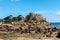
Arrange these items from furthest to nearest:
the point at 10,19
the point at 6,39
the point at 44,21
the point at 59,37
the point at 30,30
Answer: the point at 10,19 → the point at 44,21 → the point at 30,30 → the point at 59,37 → the point at 6,39

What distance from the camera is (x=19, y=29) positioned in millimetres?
46188

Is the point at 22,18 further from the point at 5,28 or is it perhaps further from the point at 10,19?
the point at 5,28

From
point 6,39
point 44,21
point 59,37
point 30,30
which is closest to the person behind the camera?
point 6,39

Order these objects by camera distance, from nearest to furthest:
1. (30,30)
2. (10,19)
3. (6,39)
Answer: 1. (6,39)
2. (30,30)
3. (10,19)

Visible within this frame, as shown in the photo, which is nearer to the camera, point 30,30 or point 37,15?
point 30,30

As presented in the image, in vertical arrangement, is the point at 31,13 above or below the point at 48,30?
above

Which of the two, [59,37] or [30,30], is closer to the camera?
[59,37]

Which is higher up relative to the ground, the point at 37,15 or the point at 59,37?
the point at 37,15

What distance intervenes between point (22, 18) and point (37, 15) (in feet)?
11.7

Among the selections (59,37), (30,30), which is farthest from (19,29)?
(59,37)

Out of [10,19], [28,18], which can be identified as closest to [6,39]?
[28,18]

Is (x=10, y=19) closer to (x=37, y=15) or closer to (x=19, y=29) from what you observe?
(x=37, y=15)

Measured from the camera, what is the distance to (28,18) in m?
54.3

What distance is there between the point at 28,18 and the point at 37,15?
9.75 feet
